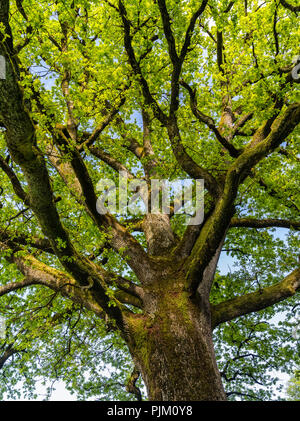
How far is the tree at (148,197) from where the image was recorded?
4473mm

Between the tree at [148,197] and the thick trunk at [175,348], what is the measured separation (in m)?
0.02

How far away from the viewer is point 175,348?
4555 millimetres

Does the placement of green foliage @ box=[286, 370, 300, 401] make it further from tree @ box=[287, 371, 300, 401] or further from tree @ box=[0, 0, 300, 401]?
tree @ box=[0, 0, 300, 401]

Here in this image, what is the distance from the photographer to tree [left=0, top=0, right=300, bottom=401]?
14.7 ft

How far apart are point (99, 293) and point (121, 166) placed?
17.6 feet

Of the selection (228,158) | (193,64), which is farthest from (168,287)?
(193,64)
